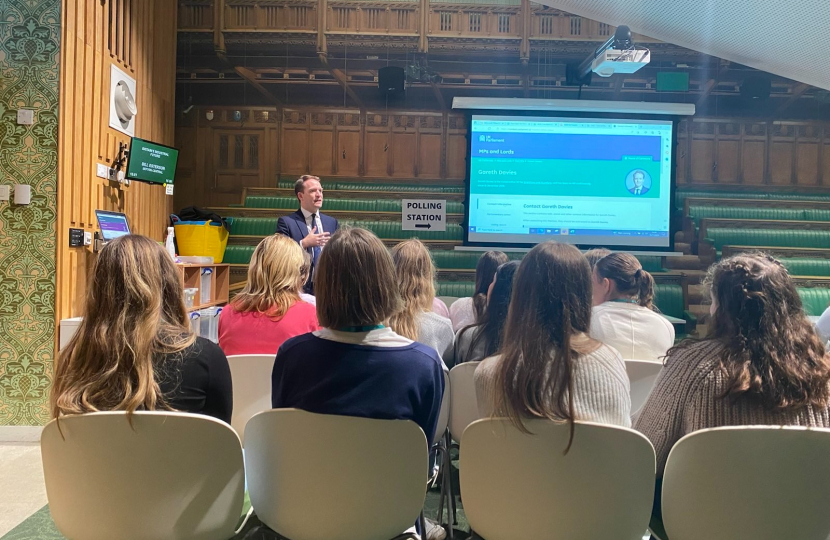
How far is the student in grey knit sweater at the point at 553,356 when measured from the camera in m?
1.29

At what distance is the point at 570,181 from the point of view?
5992 mm

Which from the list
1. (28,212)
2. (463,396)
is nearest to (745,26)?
(463,396)

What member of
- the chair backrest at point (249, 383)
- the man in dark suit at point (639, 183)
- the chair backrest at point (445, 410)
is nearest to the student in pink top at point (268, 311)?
the chair backrest at point (249, 383)

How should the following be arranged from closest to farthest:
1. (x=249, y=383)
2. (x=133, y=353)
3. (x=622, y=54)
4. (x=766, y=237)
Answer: (x=133, y=353) < (x=249, y=383) < (x=622, y=54) < (x=766, y=237)

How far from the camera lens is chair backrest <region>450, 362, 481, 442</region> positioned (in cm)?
200

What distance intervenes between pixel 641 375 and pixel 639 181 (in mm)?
4274

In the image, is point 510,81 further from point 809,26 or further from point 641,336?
point 641,336

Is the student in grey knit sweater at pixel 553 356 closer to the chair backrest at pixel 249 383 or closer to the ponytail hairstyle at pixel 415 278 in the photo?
the chair backrest at pixel 249 383

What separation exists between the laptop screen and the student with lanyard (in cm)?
315

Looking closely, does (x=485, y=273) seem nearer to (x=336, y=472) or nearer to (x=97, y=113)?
(x=336, y=472)

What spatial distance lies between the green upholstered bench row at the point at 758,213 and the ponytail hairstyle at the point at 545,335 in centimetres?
675

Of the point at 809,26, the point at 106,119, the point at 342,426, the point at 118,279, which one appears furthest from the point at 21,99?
the point at 809,26

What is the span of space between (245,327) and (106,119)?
3097 millimetres

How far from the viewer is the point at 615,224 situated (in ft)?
19.5
